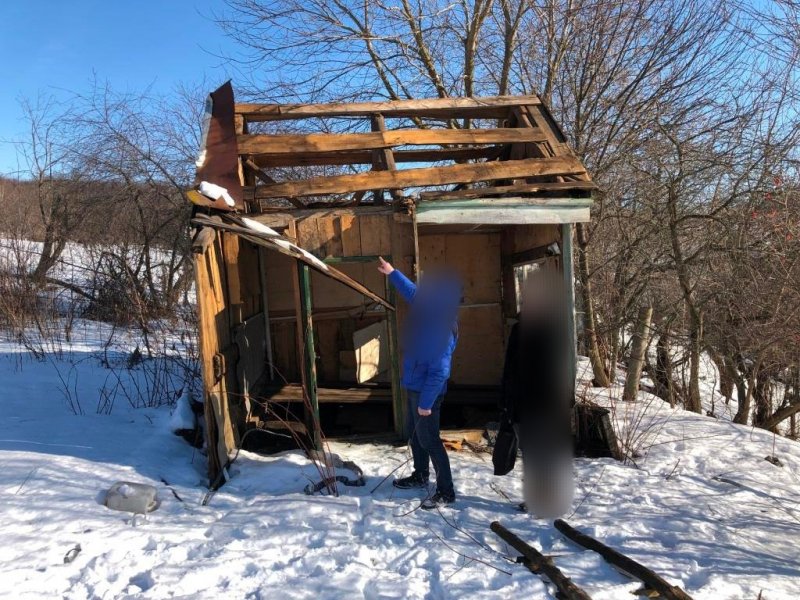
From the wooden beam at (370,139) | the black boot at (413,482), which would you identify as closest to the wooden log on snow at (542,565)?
the black boot at (413,482)

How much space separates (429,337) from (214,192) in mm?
2324

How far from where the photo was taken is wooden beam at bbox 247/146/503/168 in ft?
22.5

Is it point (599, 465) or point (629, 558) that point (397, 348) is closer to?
point (599, 465)

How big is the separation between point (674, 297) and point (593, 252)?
199cm

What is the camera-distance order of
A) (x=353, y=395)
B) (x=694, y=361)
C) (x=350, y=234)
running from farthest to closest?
(x=694, y=361) < (x=353, y=395) < (x=350, y=234)

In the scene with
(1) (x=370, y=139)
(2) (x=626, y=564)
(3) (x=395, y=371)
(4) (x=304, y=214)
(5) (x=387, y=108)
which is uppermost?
(5) (x=387, y=108)

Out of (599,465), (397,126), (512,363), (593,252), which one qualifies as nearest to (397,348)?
(512,363)

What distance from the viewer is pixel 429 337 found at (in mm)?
4387

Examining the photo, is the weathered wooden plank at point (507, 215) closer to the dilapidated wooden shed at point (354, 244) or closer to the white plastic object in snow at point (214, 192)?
the dilapidated wooden shed at point (354, 244)

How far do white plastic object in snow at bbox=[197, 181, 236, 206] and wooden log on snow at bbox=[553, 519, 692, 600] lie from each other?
12.8ft

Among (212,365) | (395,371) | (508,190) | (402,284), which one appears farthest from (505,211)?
(212,365)

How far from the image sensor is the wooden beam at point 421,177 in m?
5.93

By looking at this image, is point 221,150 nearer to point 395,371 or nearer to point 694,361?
point 395,371

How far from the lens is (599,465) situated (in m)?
5.74
